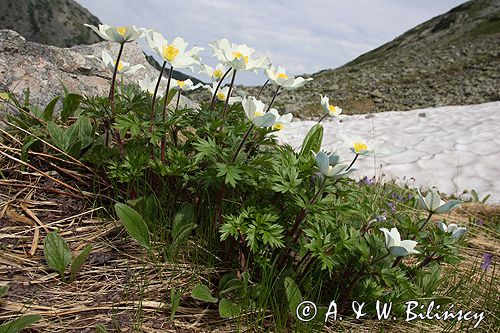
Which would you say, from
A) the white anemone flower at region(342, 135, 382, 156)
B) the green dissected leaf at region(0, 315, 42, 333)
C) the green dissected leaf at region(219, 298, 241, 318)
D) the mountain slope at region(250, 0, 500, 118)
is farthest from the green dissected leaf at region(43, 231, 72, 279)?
the mountain slope at region(250, 0, 500, 118)

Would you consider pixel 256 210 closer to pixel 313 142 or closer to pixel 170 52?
pixel 313 142

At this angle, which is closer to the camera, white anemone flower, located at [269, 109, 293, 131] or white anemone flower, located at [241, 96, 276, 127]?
white anemone flower, located at [241, 96, 276, 127]

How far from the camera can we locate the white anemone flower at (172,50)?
2.20 metres

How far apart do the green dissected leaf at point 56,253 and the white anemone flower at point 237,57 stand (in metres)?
1.12

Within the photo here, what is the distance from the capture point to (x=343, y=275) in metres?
2.23

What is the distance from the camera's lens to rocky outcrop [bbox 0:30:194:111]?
3676 millimetres

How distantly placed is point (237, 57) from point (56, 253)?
1221 millimetres

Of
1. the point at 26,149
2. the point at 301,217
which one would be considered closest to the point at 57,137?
the point at 26,149

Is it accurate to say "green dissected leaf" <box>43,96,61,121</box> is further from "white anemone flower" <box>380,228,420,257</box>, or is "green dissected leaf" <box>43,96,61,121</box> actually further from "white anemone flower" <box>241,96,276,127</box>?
"white anemone flower" <box>380,228,420,257</box>

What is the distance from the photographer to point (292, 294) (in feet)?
6.75

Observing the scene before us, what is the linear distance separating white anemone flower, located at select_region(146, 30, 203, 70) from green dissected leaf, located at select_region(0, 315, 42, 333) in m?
1.18

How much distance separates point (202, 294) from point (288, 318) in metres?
0.41

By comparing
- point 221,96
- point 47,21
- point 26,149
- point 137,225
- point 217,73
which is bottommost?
point 137,225

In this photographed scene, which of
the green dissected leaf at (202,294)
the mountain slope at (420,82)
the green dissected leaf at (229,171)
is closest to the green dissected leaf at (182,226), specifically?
the green dissected leaf at (202,294)
